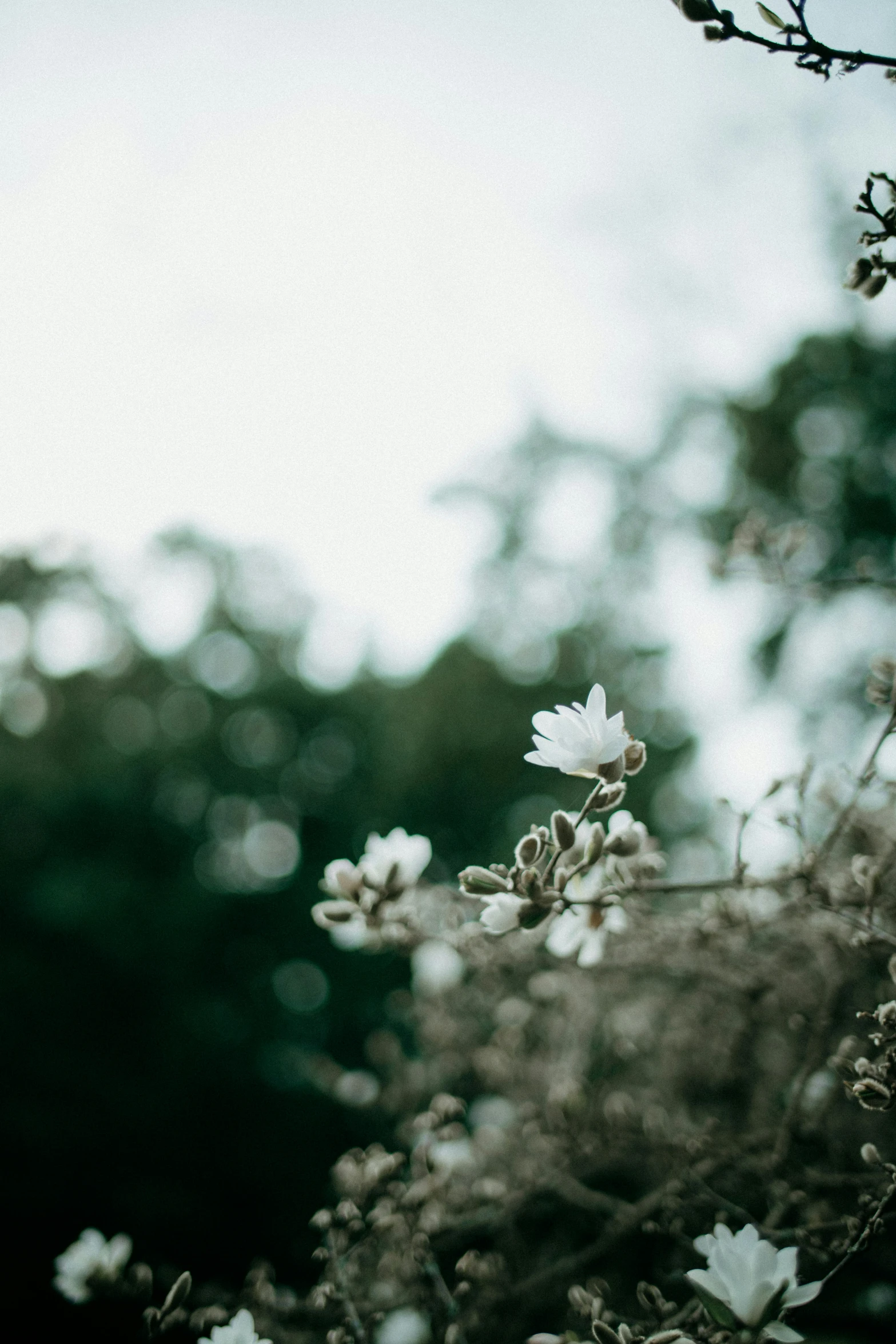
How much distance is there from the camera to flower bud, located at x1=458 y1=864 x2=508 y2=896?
3.99 feet

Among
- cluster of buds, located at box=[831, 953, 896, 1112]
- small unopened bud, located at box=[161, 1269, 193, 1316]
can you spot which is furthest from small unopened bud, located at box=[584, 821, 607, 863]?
small unopened bud, located at box=[161, 1269, 193, 1316]

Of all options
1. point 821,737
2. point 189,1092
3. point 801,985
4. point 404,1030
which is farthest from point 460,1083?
point 189,1092

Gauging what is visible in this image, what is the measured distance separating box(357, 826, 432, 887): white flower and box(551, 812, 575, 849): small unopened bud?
31 centimetres

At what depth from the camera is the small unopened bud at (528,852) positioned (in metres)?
1.21

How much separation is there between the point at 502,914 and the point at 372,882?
1.19 ft

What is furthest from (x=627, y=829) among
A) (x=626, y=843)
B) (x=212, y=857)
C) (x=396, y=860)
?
(x=212, y=857)

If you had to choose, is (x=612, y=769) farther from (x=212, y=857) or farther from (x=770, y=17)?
(x=212, y=857)

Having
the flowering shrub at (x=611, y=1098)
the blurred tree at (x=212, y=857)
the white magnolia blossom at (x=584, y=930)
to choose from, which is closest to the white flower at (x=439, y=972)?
the flowering shrub at (x=611, y=1098)

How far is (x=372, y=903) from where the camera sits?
1.47 meters

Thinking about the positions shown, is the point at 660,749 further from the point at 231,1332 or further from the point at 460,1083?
the point at 231,1332

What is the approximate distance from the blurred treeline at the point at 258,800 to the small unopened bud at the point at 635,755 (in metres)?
2.45

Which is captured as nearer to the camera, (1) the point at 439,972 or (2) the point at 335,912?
(2) the point at 335,912

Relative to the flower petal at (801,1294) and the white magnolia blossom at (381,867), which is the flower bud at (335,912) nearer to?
the white magnolia blossom at (381,867)

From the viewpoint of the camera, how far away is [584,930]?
156cm
